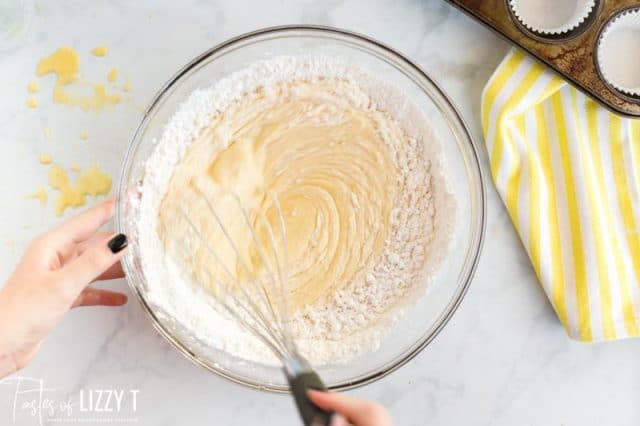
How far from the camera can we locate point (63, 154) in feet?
3.66

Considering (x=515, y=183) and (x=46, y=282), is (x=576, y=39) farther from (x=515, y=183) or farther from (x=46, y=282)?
A: (x=46, y=282)

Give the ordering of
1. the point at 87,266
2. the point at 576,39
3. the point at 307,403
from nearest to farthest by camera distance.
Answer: the point at 307,403, the point at 87,266, the point at 576,39

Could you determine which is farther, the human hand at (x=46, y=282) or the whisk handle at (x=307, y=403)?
the human hand at (x=46, y=282)

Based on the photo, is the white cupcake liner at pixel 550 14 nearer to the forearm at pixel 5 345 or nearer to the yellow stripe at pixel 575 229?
the yellow stripe at pixel 575 229

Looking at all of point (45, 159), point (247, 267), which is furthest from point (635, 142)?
point (45, 159)

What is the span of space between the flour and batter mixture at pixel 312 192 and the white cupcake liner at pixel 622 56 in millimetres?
344

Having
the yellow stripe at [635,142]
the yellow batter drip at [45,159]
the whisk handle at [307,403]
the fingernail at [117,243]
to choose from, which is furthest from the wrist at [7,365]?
the yellow stripe at [635,142]

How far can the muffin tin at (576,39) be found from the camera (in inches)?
41.8

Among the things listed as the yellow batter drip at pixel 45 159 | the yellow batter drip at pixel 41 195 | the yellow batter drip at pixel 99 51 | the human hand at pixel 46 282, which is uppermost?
the yellow batter drip at pixel 99 51

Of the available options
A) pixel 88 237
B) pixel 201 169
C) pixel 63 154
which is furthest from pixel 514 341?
pixel 63 154

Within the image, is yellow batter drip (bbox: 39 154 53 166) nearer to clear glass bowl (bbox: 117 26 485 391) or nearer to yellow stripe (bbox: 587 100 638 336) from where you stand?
clear glass bowl (bbox: 117 26 485 391)

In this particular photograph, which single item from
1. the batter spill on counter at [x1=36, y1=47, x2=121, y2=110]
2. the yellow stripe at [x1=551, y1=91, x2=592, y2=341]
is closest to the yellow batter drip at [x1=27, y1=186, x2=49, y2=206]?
the batter spill on counter at [x1=36, y1=47, x2=121, y2=110]

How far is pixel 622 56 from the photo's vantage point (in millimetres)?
1090

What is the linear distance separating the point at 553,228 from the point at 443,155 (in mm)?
251
